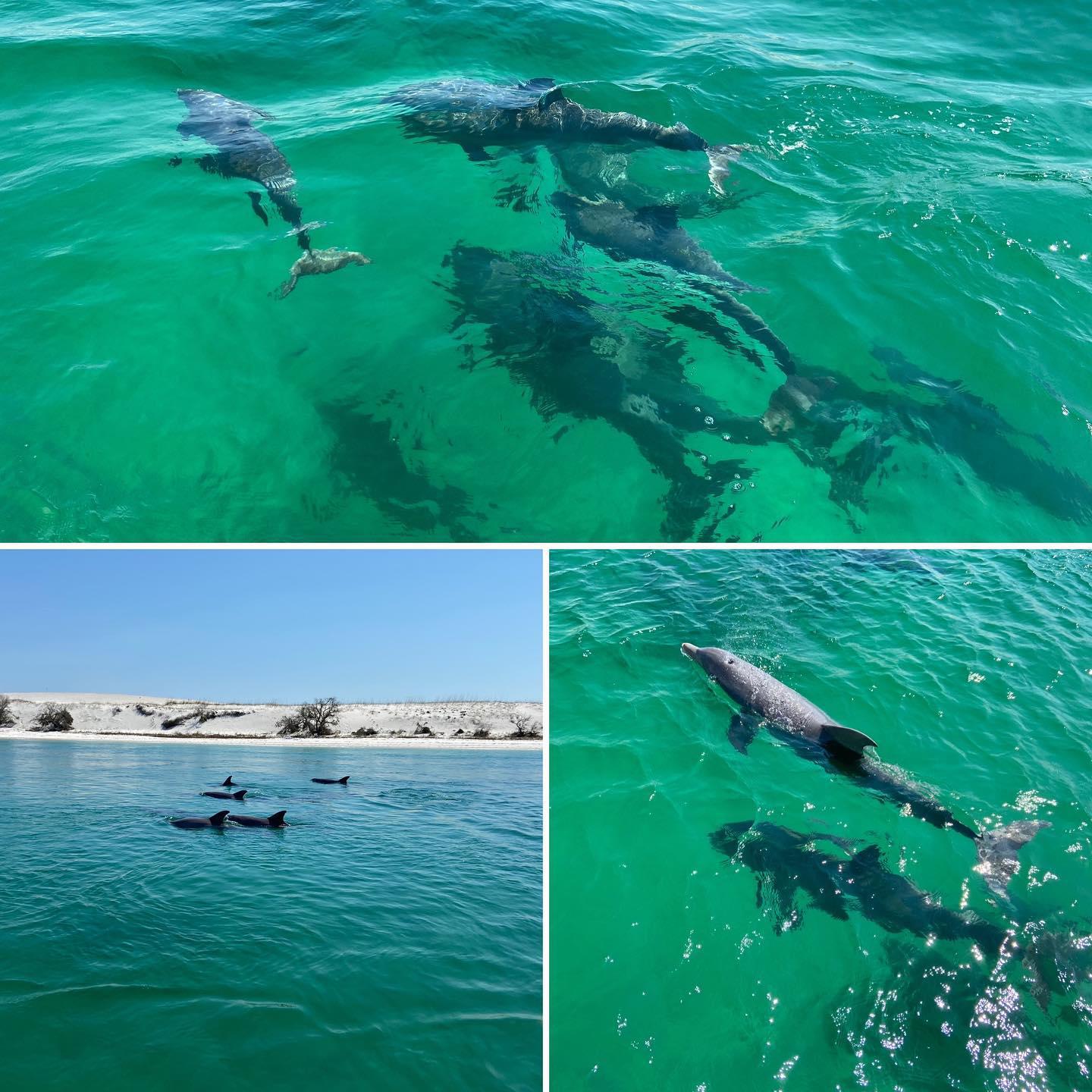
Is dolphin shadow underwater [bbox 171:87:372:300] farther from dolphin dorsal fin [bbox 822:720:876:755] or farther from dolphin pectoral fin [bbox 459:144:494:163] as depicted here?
dolphin dorsal fin [bbox 822:720:876:755]

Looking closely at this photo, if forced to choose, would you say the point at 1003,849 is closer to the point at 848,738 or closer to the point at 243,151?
the point at 848,738

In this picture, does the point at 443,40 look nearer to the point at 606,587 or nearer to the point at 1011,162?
the point at 1011,162

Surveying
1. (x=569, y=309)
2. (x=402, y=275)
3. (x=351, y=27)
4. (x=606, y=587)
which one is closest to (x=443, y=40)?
(x=351, y=27)

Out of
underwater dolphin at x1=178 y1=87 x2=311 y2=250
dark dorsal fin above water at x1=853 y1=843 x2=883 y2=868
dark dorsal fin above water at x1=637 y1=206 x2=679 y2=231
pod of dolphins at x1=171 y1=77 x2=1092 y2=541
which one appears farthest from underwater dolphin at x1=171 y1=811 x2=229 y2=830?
dark dorsal fin above water at x1=637 y1=206 x2=679 y2=231

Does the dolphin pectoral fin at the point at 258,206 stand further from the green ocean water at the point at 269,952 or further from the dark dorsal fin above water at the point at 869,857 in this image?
the dark dorsal fin above water at the point at 869,857

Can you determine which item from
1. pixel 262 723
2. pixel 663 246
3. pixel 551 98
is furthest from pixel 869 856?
pixel 262 723

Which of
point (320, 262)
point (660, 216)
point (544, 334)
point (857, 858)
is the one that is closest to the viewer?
point (857, 858)
